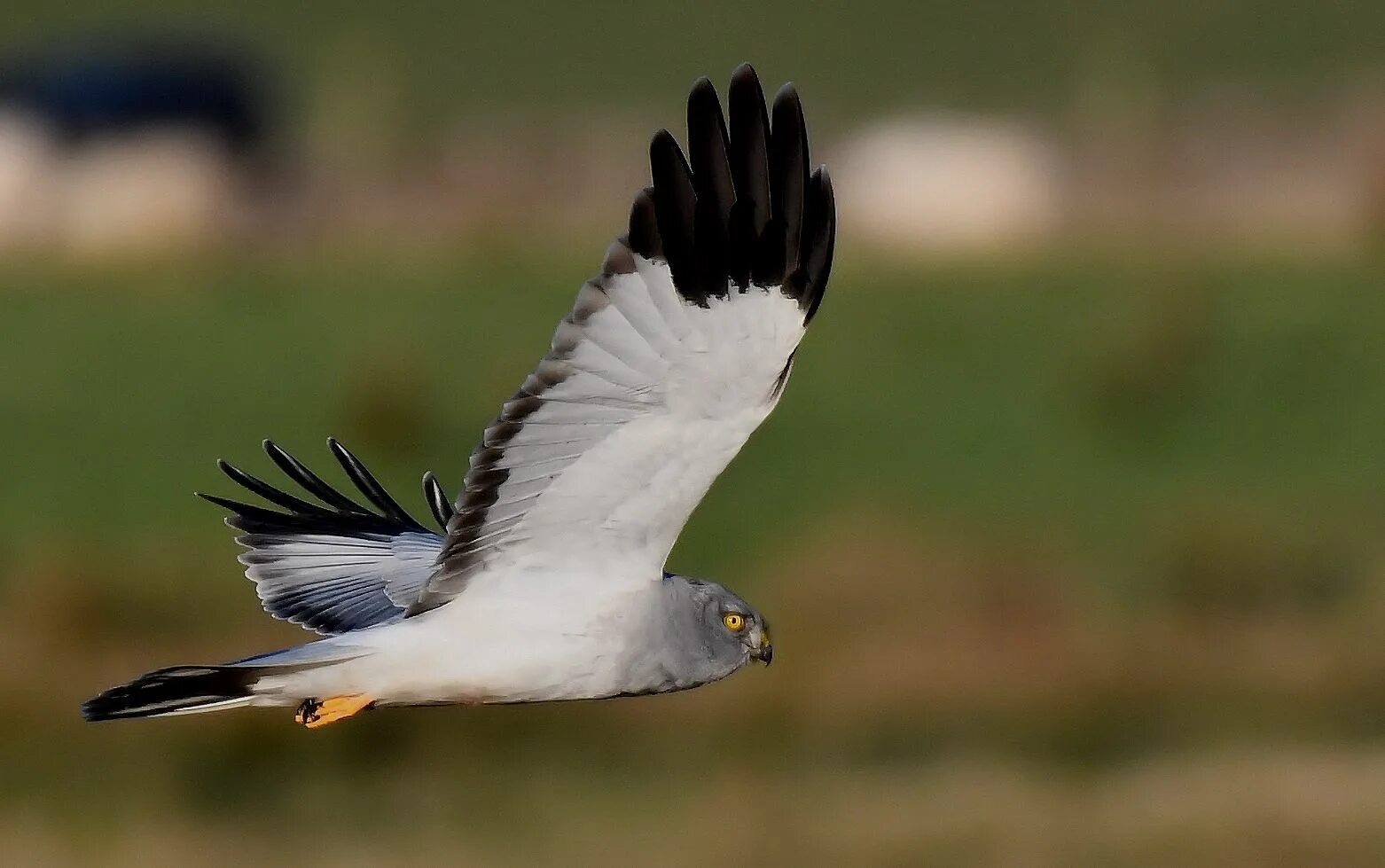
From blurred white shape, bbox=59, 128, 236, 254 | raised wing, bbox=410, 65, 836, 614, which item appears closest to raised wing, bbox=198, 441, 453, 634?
raised wing, bbox=410, 65, 836, 614

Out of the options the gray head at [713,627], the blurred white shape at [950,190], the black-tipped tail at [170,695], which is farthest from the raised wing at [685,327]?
the blurred white shape at [950,190]

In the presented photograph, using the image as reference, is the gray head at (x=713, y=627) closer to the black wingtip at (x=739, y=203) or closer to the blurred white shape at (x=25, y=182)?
the black wingtip at (x=739, y=203)

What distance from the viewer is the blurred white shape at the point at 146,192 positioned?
4247cm

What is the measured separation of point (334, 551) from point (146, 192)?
111 ft

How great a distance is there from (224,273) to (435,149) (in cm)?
649

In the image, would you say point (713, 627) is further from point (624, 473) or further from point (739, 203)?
point (739, 203)

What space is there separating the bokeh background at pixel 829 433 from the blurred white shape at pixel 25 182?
11cm

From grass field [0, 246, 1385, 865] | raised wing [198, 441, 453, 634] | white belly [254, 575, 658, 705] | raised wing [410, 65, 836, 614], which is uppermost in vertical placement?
raised wing [410, 65, 836, 614]

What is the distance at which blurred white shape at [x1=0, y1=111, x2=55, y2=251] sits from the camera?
43.1m

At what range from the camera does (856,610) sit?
22047mm

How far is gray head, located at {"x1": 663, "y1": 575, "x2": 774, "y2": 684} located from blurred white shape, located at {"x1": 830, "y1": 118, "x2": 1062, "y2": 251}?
33.0 meters

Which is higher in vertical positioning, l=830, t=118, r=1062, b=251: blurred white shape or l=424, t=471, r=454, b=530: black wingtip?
l=830, t=118, r=1062, b=251: blurred white shape

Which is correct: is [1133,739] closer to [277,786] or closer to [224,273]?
[277,786]

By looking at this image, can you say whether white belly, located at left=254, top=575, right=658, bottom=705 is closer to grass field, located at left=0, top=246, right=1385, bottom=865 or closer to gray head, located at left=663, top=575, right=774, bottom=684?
gray head, located at left=663, top=575, right=774, bottom=684
